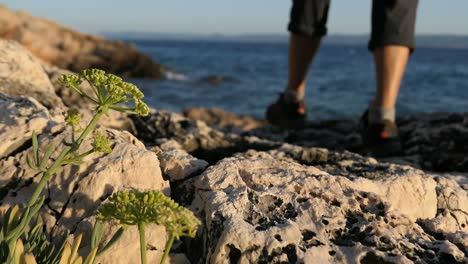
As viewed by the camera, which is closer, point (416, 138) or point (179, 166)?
point (179, 166)

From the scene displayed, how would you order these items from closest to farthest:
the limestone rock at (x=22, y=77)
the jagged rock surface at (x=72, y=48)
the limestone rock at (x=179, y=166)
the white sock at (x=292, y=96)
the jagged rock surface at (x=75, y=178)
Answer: the jagged rock surface at (x=75, y=178), the limestone rock at (x=179, y=166), the limestone rock at (x=22, y=77), the white sock at (x=292, y=96), the jagged rock surface at (x=72, y=48)

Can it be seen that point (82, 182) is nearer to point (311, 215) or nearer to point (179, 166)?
point (179, 166)

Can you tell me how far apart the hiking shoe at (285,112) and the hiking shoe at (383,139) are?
3.31ft

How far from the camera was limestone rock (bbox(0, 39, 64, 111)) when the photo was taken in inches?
117

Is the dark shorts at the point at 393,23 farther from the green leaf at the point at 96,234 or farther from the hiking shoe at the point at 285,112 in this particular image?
the green leaf at the point at 96,234

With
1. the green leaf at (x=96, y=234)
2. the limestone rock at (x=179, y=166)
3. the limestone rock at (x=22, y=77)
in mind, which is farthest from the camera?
the limestone rock at (x=22, y=77)

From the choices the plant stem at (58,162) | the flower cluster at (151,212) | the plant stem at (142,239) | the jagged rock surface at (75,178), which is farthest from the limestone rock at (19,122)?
the plant stem at (142,239)

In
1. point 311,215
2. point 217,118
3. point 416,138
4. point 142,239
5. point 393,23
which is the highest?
point 393,23

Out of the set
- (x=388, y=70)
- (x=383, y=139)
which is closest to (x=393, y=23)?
(x=388, y=70)

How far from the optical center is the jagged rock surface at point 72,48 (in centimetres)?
2594

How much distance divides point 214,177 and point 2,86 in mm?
1565

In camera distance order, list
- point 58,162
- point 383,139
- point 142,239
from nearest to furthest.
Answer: point 142,239 < point 58,162 < point 383,139

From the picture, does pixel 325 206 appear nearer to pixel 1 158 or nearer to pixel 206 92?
pixel 1 158

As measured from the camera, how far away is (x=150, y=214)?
1320 millimetres
